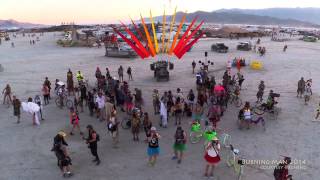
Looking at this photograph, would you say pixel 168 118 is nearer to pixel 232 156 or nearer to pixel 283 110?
pixel 232 156

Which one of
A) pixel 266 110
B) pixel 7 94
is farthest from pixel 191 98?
pixel 7 94

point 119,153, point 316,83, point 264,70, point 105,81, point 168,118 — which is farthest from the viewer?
point 264,70

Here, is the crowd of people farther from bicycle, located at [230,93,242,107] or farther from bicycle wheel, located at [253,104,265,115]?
bicycle wheel, located at [253,104,265,115]

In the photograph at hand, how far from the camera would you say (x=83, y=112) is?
15.9 meters

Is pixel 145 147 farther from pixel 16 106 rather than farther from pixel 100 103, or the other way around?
pixel 16 106

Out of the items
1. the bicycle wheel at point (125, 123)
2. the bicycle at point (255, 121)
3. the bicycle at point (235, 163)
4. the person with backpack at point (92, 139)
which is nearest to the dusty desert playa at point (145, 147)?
the bicycle at point (235, 163)

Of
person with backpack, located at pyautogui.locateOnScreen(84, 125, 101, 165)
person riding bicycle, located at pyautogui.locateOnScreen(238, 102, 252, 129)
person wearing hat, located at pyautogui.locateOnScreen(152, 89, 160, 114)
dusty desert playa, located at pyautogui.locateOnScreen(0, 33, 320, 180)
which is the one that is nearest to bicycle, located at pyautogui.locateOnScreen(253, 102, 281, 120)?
dusty desert playa, located at pyautogui.locateOnScreen(0, 33, 320, 180)

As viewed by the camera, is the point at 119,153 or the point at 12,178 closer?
the point at 12,178

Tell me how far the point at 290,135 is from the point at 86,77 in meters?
16.5

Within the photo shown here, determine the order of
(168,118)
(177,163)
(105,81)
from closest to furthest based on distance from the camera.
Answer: (177,163) < (168,118) < (105,81)

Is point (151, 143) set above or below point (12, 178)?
above

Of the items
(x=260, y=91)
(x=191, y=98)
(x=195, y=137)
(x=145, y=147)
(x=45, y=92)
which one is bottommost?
(x=145, y=147)

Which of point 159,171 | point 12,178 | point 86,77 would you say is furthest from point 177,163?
point 86,77

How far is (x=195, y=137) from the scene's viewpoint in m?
12.7
